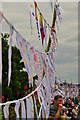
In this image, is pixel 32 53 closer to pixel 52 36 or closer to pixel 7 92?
pixel 52 36

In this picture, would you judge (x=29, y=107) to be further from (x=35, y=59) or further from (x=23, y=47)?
(x=35, y=59)

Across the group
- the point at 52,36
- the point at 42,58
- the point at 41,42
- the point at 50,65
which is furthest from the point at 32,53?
the point at 52,36

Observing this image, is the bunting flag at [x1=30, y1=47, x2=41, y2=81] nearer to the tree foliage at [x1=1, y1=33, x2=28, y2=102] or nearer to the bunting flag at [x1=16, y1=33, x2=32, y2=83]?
the bunting flag at [x1=16, y1=33, x2=32, y2=83]

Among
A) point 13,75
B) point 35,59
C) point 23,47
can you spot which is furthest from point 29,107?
point 13,75

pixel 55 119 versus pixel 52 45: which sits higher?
pixel 52 45

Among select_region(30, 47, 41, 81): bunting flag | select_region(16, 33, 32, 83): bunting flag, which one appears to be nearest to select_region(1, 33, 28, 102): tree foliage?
select_region(30, 47, 41, 81): bunting flag

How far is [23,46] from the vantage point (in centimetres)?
537

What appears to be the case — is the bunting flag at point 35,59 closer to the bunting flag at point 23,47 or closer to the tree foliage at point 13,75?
the bunting flag at point 23,47

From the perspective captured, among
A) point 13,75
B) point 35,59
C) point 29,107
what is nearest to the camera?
point 29,107

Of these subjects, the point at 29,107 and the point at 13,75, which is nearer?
the point at 29,107

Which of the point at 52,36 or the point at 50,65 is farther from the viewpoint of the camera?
the point at 52,36

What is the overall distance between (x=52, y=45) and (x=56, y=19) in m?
0.62

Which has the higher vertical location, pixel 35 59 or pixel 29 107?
pixel 35 59

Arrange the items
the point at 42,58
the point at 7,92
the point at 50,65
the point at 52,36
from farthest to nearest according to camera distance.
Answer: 1. the point at 7,92
2. the point at 52,36
3. the point at 50,65
4. the point at 42,58
